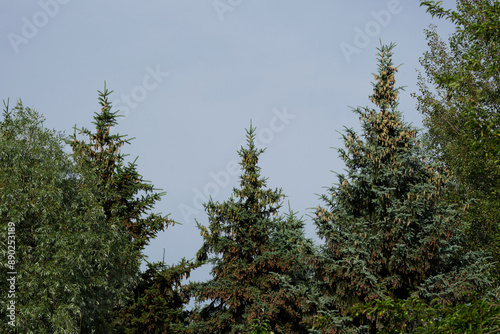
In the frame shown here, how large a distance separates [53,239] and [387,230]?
14.2 meters

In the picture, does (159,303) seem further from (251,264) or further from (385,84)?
(385,84)

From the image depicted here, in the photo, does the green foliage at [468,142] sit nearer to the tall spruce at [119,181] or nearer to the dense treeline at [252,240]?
the dense treeline at [252,240]

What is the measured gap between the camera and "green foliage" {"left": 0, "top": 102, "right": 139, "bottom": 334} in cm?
2117

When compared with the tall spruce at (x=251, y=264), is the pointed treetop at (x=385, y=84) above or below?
above

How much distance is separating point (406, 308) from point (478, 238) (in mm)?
23538

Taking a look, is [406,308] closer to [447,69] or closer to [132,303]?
[132,303]

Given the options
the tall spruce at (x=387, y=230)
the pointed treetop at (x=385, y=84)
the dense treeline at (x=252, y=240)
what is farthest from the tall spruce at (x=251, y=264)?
the pointed treetop at (x=385, y=84)

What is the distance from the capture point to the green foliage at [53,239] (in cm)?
2117

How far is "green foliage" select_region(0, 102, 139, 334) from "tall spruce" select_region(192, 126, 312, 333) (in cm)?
434

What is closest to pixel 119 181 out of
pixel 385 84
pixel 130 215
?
pixel 130 215

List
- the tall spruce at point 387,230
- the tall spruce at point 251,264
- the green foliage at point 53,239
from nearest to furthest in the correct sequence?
1. the tall spruce at point 387,230
2. the green foliage at point 53,239
3. the tall spruce at point 251,264

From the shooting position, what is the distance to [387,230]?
20.8m

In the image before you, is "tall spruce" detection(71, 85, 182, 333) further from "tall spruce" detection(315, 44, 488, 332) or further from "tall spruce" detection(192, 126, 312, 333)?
"tall spruce" detection(315, 44, 488, 332)

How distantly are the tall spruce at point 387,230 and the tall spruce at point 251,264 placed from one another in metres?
3.05
